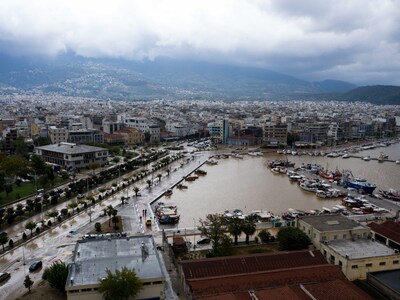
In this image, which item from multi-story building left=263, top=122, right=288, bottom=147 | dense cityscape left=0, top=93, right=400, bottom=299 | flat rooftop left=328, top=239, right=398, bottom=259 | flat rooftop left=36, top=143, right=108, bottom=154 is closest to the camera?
dense cityscape left=0, top=93, right=400, bottom=299

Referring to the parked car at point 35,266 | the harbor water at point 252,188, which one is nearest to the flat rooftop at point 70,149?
the harbor water at point 252,188

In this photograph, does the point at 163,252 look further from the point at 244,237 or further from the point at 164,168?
the point at 164,168

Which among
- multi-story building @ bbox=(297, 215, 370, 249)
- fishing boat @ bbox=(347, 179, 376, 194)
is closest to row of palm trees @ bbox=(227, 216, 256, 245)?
multi-story building @ bbox=(297, 215, 370, 249)

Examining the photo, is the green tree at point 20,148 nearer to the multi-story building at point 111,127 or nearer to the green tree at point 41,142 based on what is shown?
the green tree at point 41,142

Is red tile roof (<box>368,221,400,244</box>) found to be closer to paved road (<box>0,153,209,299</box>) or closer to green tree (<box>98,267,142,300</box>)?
paved road (<box>0,153,209,299</box>)

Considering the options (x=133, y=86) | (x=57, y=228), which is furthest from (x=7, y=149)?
(x=133, y=86)

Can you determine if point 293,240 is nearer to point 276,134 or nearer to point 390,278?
point 390,278

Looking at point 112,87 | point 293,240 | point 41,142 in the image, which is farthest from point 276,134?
point 112,87
